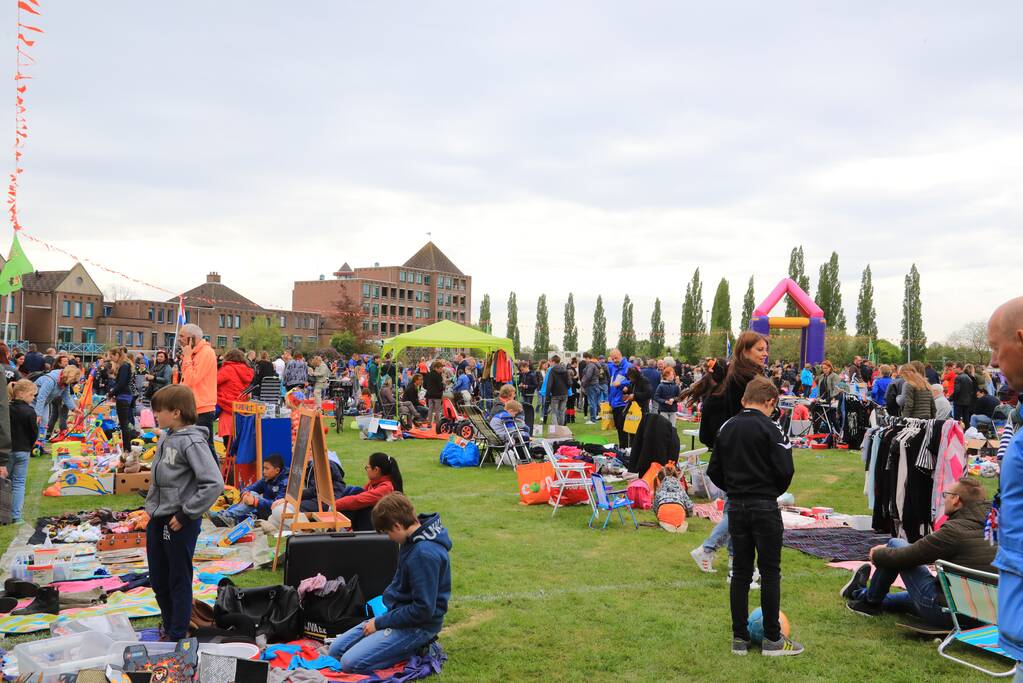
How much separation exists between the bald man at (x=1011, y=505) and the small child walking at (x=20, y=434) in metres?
8.49

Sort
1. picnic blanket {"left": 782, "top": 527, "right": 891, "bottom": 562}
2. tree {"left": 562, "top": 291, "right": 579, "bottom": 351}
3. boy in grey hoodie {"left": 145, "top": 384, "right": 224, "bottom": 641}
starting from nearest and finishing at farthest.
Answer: boy in grey hoodie {"left": 145, "top": 384, "right": 224, "bottom": 641}
picnic blanket {"left": 782, "top": 527, "right": 891, "bottom": 562}
tree {"left": 562, "top": 291, "right": 579, "bottom": 351}

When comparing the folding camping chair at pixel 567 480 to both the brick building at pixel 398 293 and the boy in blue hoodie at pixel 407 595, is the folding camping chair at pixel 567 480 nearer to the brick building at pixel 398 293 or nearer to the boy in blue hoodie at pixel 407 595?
the boy in blue hoodie at pixel 407 595

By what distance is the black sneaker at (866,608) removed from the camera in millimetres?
5871

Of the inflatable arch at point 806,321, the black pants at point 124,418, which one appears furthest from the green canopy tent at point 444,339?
the inflatable arch at point 806,321

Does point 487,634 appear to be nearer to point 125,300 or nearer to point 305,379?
point 305,379

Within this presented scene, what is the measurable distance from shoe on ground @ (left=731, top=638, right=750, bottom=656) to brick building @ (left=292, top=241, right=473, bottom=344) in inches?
3738

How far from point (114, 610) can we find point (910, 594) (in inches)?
216

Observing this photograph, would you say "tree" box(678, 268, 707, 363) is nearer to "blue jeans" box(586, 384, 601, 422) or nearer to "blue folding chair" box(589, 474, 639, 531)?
"blue jeans" box(586, 384, 601, 422)

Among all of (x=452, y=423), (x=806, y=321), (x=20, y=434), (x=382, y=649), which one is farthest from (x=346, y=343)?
(x=382, y=649)

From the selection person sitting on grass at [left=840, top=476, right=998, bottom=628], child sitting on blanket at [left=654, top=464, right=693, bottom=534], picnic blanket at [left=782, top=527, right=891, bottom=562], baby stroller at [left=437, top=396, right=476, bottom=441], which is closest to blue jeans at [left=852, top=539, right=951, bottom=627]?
person sitting on grass at [left=840, top=476, right=998, bottom=628]

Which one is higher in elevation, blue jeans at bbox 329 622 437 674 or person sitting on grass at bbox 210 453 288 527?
person sitting on grass at bbox 210 453 288 527

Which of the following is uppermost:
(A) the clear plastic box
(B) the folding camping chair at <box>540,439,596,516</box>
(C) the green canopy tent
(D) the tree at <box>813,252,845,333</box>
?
(D) the tree at <box>813,252,845,333</box>

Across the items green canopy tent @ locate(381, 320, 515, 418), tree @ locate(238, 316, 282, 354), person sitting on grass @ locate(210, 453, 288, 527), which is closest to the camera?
person sitting on grass @ locate(210, 453, 288, 527)

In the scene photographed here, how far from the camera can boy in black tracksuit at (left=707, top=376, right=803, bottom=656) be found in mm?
4957
